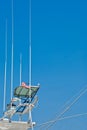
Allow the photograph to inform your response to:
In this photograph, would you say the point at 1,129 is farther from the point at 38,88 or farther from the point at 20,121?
the point at 38,88

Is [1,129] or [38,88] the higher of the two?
[38,88]

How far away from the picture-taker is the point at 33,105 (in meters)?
19.6

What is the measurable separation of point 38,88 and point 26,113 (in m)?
1.03

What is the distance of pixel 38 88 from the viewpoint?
19359 mm

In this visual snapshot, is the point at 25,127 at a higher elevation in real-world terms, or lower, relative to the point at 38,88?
lower

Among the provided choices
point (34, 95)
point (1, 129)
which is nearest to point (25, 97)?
point (34, 95)

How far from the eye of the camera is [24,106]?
64.2 ft

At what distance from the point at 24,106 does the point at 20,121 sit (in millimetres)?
583

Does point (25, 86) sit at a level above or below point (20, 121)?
above

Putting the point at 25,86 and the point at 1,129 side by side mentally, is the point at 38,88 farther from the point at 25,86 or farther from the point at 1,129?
the point at 1,129

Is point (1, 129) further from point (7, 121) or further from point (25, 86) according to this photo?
point (25, 86)

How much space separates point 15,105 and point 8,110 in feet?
1.06

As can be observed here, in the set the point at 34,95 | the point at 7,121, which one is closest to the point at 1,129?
the point at 7,121

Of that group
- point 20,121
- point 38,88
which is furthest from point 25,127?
point 38,88
